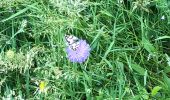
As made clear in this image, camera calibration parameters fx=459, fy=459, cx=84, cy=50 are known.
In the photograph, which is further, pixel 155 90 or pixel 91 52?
pixel 91 52

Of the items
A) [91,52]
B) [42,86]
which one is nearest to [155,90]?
[91,52]

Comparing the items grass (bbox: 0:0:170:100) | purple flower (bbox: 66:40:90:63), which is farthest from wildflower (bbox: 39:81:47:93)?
purple flower (bbox: 66:40:90:63)

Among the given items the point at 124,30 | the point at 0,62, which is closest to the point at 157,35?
the point at 124,30

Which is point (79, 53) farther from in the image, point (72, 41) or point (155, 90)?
point (155, 90)

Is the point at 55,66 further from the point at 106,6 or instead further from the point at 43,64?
the point at 106,6

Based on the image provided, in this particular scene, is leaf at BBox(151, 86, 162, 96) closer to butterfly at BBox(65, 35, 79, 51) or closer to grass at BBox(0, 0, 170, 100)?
grass at BBox(0, 0, 170, 100)

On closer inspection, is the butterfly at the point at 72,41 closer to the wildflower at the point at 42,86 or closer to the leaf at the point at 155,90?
the wildflower at the point at 42,86
